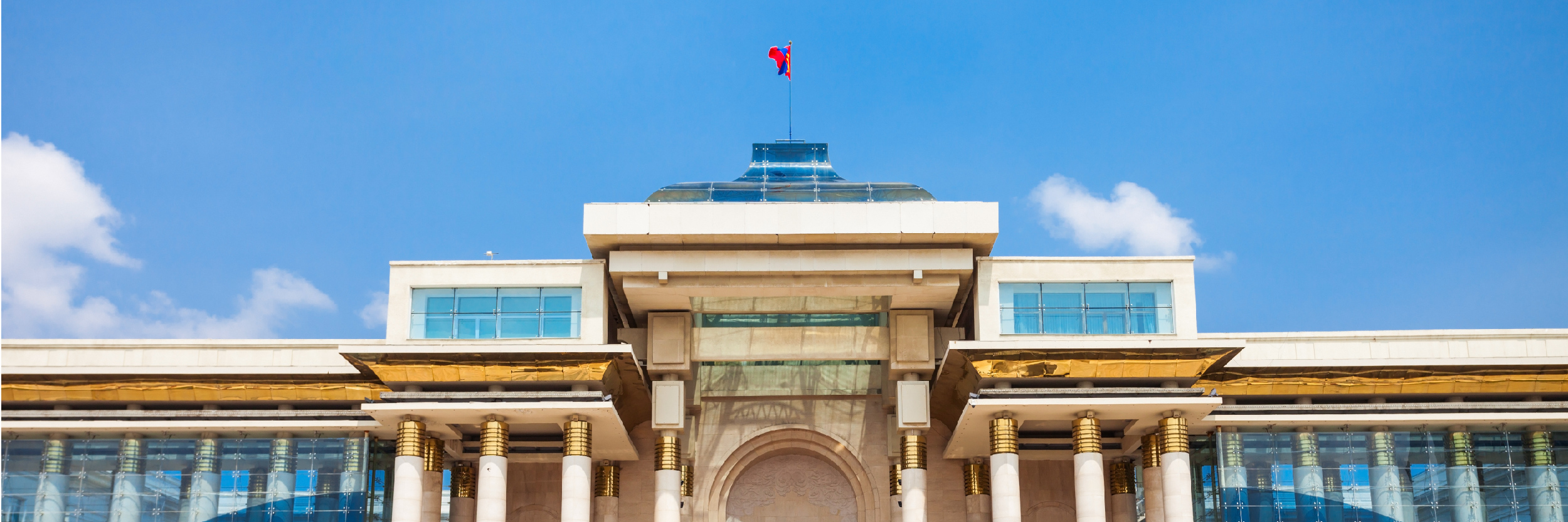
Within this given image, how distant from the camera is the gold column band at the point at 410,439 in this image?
90.4 feet

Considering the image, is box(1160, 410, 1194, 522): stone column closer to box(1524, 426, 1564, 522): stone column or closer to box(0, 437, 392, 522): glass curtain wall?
box(1524, 426, 1564, 522): stone column

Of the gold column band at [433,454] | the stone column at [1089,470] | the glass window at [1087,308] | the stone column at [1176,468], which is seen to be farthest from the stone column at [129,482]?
the stone column at [1176,468]

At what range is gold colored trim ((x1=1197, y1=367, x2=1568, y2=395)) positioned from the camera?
29.4 m

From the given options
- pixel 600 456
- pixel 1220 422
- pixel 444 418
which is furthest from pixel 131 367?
pixel 1220 422

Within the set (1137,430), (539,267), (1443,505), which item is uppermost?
(539,267)

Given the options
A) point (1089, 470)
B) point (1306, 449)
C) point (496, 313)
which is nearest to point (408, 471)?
point (496, 313)

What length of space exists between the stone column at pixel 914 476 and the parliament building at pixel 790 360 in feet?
0.28

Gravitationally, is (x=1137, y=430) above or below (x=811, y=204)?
below

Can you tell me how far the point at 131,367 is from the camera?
30.4 meters

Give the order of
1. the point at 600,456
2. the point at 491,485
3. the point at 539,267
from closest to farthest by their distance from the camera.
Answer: the point at 491,485 → the point at 539,267 → the point at 600,456

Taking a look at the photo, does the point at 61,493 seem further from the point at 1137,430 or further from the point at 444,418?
the point at 1137,430

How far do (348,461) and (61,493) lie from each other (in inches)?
258

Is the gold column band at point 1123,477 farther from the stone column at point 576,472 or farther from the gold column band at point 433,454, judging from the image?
the gold column band at point 433,454

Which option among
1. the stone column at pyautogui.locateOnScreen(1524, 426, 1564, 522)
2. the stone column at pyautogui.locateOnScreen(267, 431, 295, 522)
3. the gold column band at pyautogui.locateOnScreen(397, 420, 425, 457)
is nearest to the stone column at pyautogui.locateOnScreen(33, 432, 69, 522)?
the stone column at pyautogui.locateOnScreen(267, 431, 295, 522)
